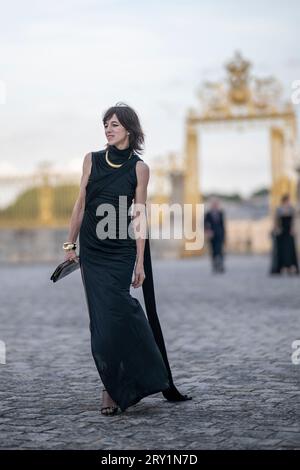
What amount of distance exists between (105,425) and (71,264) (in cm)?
102

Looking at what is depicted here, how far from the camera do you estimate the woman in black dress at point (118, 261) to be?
5176 millimetres

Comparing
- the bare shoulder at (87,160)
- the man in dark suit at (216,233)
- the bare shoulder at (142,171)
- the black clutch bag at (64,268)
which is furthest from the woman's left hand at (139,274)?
the man in dark suit at (216,233)

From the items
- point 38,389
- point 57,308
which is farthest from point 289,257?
point 38,389

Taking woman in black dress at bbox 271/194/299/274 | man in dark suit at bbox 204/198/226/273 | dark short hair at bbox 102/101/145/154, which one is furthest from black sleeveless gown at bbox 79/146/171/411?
man in dark suit at bbox 204/198/226/273

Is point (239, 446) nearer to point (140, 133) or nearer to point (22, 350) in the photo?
point (140, 133)

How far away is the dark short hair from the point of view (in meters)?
5.38

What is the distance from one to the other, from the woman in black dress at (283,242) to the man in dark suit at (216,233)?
57.2 inches

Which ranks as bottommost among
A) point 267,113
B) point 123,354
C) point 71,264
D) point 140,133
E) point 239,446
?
point 239,446

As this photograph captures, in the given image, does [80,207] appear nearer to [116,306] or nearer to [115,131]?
[115,131]

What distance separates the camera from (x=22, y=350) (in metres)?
7.93

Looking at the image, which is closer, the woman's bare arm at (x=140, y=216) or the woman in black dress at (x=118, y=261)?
the woman in black dress at (x=118, y=261)

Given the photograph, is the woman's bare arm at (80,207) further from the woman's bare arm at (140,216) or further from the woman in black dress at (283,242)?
the woman in black dress at (283,242)

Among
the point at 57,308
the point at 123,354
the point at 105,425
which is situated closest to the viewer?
the point at 105,425
